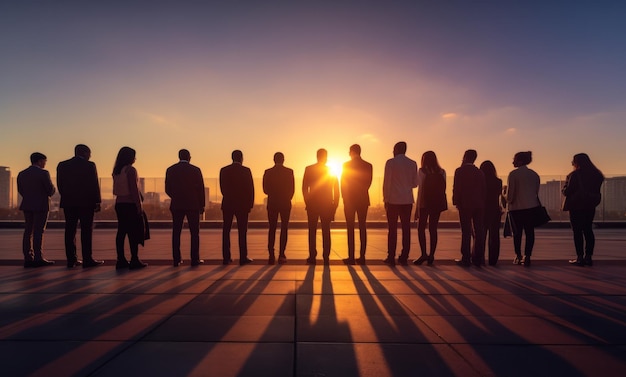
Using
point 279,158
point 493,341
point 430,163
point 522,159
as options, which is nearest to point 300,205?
point 279,158

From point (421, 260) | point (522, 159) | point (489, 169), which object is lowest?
point (421, 260)

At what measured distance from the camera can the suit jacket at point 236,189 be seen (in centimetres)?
695

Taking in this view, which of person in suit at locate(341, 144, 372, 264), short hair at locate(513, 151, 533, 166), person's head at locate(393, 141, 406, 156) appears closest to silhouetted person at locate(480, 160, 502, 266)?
Result: short hair at locate(513, 151, 533, 166)

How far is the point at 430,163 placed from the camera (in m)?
6.93

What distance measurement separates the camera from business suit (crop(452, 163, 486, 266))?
6676 mm

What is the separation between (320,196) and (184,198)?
214 cm

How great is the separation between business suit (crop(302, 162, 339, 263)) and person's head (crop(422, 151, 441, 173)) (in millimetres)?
1463

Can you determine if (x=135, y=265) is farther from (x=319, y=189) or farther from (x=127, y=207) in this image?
(x=319, y=189)

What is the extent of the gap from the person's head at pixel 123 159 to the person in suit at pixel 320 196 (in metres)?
2.71

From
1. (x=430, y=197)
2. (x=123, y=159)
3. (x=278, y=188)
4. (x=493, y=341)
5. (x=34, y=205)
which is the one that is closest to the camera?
(x=493, y=341)

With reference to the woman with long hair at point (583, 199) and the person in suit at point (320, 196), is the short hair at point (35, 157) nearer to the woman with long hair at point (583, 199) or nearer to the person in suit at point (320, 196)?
the person in suit at point (320, 196)

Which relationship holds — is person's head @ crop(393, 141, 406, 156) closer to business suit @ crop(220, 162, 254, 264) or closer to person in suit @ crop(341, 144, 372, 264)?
person in suit @ crop(341, 144, 372, 264)

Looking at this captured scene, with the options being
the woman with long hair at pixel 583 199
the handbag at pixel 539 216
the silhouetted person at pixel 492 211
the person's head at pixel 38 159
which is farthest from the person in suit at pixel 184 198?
the woman with long hair at pixel 583 199

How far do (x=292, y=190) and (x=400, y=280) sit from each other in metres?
2.43
